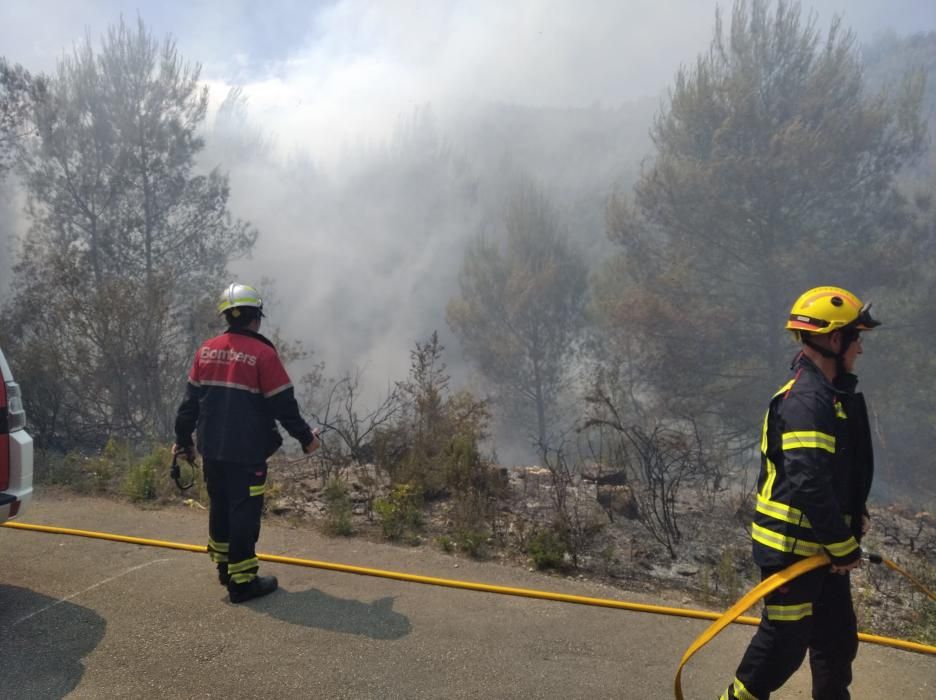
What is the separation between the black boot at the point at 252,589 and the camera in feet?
11.4

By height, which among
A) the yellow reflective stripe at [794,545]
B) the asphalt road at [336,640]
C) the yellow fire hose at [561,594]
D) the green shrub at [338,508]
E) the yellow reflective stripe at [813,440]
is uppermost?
the yellow reflective stripe at [813,440]

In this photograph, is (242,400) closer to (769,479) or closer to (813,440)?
(769,479)

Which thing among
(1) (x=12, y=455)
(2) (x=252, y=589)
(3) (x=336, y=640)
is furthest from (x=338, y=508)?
(1) (x=12, y=455)

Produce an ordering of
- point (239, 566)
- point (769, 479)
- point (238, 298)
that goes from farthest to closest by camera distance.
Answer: point (238, 298) < point (239, 566) < point (769, 479)

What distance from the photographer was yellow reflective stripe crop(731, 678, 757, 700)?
7.44 ft

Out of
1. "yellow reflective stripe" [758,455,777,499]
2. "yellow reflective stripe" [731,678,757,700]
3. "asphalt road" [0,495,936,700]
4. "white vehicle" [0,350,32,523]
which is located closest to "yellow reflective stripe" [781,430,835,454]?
"yellow reflective stripe" [758,455,777,499]

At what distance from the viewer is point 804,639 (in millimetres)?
2250

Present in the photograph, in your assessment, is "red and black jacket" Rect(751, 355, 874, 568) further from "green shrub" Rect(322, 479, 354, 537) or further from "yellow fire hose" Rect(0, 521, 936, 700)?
"green shrub" Rect(322, 479, 354, 537)

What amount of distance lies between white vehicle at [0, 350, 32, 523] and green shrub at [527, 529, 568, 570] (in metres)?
2.91

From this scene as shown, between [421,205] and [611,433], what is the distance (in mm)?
38426

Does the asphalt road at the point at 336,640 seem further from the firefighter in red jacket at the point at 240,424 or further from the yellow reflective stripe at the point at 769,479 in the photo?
the yellow reflective stripe at the point at 769,479

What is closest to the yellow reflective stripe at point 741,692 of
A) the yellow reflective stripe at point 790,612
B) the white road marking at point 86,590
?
the yellow reflective stripe at point 790,612

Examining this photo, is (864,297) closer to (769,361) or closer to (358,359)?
(769,361)

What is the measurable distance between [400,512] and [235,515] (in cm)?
178
